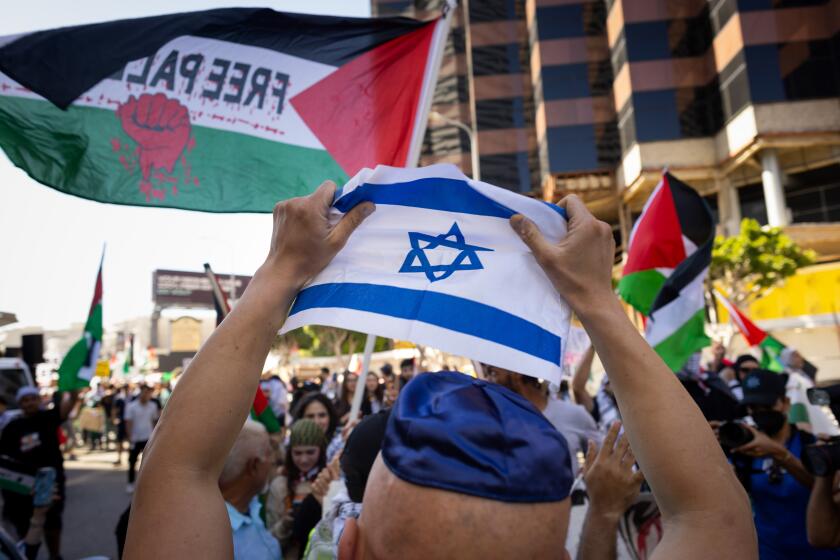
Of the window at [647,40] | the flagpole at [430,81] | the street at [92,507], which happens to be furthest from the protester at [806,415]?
the window at [647,40]

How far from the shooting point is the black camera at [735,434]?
2746mm

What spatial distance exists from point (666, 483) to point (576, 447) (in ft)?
9.65

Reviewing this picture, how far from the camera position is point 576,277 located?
1136mm

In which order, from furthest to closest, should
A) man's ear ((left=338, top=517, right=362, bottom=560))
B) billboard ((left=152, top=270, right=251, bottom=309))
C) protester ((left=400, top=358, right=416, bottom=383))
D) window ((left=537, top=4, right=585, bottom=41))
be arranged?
billboard ((left=152, top=270, right=251, bottom=309)) < window ((left=537, top=4, right=585, bottom=41)) < protester ((left=400, top=358, right=416, bottom=383)) < man's ear ((left=338, top=517, right=362, bottom=560))

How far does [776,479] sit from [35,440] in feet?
21.3

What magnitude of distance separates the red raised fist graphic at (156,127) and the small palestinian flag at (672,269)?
3.61m

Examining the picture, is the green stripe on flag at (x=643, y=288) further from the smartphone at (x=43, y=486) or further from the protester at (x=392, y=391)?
the smartphone at (x=43, y=486)

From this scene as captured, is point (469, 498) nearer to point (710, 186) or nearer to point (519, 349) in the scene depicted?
point (519, 349)

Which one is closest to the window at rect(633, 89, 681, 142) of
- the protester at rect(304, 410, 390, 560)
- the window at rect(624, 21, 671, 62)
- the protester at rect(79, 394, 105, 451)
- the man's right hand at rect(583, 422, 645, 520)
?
the window at rect(624, 21, 671, 62)

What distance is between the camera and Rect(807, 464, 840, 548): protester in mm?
2461

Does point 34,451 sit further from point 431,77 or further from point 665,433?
point 665,433

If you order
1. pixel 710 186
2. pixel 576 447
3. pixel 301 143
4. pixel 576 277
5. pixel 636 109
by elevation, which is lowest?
pixel 576 447

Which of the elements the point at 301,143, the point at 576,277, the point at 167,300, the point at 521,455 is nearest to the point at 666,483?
the point at 521,455

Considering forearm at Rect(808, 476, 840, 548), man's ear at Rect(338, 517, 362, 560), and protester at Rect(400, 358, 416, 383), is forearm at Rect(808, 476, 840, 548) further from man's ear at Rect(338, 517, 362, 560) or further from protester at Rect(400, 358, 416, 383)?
protester at Rect(400, 358, 416, 383)
